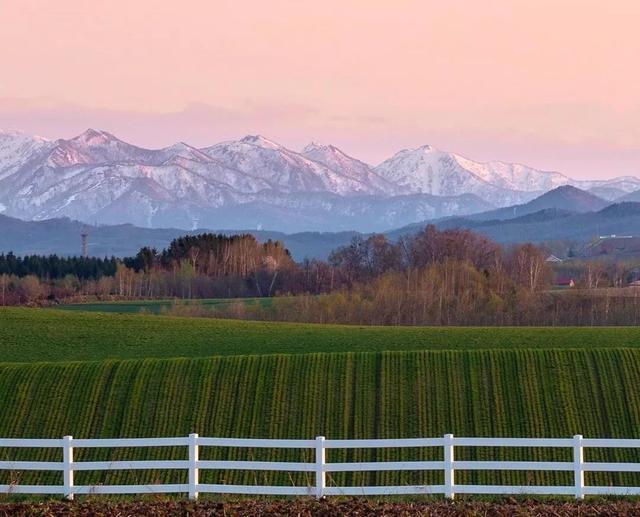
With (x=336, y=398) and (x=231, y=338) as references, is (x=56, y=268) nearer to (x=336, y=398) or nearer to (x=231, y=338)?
(x=231, y=338)

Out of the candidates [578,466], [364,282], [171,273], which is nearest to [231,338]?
[578,466]

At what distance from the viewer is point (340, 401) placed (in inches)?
1551

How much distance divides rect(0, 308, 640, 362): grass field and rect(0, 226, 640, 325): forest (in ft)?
73.1

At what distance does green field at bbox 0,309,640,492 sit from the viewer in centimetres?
3388

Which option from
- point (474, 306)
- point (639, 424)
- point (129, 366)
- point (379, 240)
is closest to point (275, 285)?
point (379, 240)

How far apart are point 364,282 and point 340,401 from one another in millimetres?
76032

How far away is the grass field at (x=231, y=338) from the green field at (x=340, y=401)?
8.00 meters

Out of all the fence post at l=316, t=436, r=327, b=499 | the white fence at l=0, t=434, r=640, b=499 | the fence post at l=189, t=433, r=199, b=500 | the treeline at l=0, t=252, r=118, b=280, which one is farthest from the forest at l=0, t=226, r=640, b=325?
the fence post at l=189, t=433, r=199, b=500

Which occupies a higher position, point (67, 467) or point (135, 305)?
point (135, 305)

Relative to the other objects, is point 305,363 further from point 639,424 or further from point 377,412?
point 639,424

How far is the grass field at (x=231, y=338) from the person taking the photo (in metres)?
53.2

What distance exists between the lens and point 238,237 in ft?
462

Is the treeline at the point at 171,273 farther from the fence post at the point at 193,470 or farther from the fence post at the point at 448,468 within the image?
the fence post at the point at 448,468

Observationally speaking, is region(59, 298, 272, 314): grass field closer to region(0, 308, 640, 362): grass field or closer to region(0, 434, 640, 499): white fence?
region(0, 308, 640, 362): grass field
